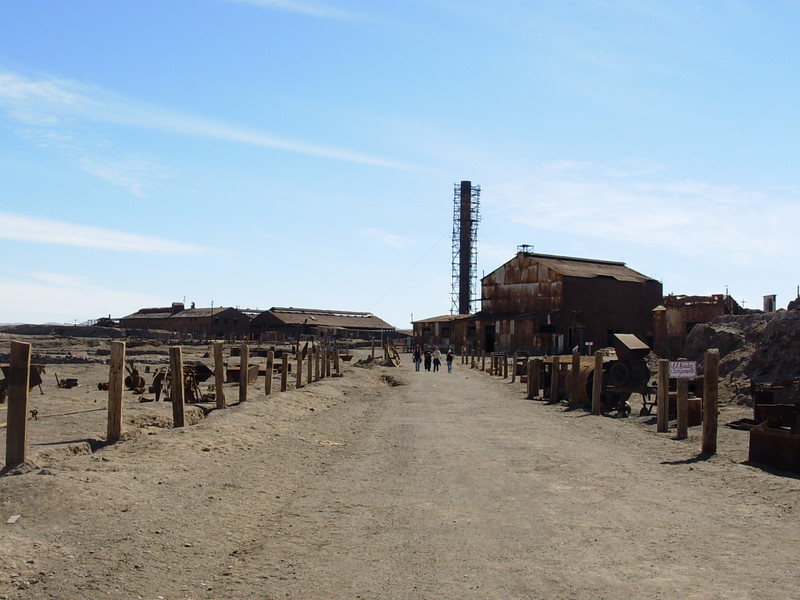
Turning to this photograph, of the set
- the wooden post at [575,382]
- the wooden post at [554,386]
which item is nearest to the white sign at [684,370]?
the wooden post at [575,382]

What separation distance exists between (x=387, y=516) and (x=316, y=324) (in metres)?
90.7

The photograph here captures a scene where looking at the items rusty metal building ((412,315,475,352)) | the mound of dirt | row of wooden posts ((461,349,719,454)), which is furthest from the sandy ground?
rusty metal building ((412,315,475,352))

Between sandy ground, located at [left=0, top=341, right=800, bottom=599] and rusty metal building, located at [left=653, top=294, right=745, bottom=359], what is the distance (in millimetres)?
29210

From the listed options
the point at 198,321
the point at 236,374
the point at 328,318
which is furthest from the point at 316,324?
the point at 236,374

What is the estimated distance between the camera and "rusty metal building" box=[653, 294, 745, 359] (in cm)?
4388

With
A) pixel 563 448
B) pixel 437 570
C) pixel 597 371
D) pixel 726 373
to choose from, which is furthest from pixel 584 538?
pixel 726 373

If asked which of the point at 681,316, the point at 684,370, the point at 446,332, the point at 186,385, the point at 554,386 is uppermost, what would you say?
the point at 681,316

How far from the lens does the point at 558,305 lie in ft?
211

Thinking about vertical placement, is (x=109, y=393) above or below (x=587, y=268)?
below

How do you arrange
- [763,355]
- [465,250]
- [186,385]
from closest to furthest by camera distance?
[186,385]
[763,355]
[465,250]

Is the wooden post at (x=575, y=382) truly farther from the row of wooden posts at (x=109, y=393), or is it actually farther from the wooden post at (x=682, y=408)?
the row of wooden posts at (x=109, y=393)

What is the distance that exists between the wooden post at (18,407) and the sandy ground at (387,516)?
345mm

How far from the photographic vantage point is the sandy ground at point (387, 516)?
252 inches

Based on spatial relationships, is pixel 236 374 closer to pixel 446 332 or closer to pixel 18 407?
pixel 18 407
